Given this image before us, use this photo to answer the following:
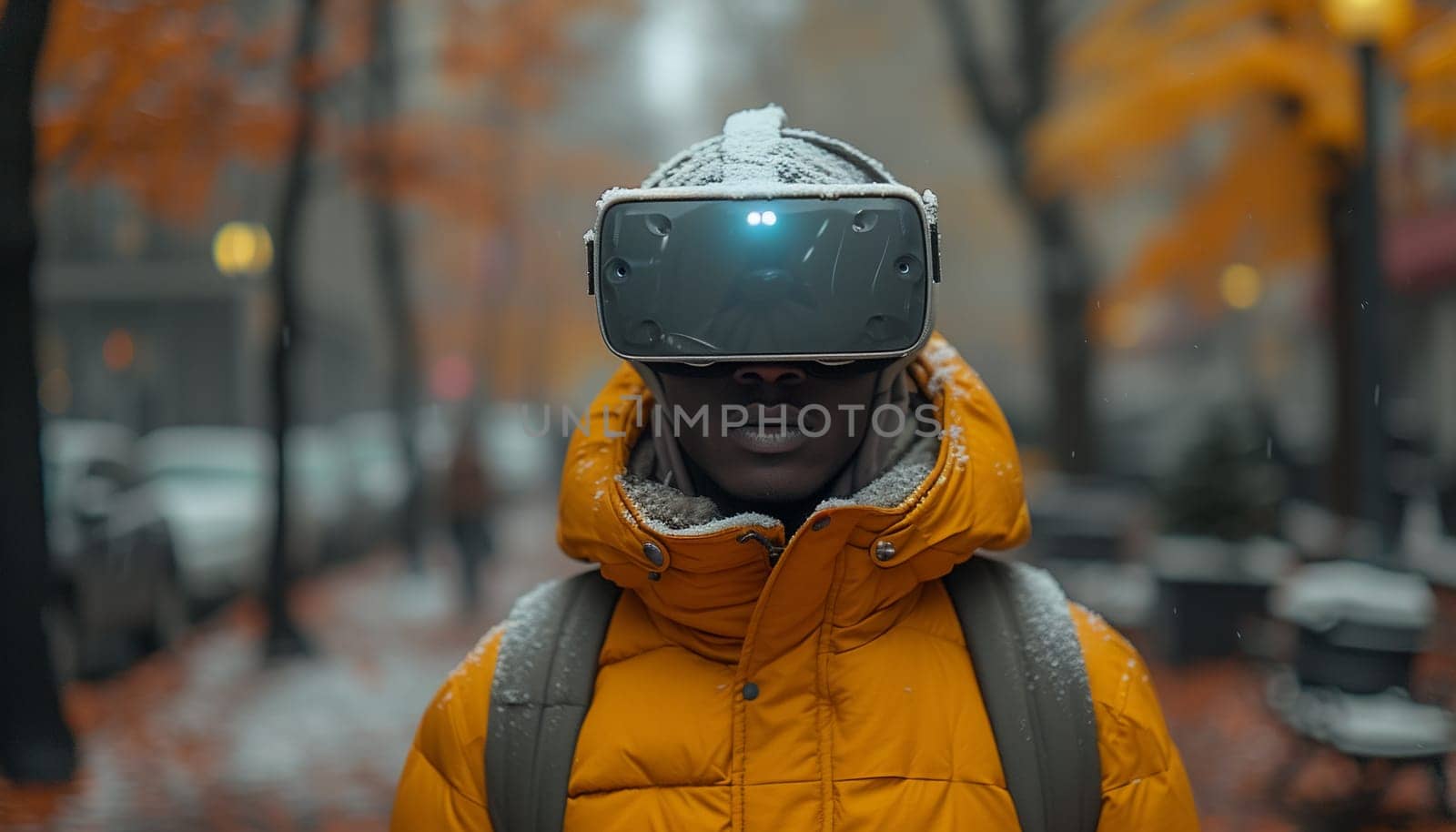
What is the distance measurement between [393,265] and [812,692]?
12.9m

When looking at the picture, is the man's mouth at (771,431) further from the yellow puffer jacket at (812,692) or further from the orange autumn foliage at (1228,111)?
the orange autumn foliage at (1228,111)

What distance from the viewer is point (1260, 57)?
→ 8414 mm

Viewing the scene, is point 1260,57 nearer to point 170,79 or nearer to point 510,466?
point 170,79

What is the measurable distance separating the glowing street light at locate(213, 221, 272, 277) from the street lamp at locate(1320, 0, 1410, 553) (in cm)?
880

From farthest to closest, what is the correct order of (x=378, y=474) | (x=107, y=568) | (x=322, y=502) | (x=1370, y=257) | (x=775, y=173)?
(x=378, y=474) → (x=322, y=502) → (x=107, y=568) → (x=1370, y=257) → (x=775, y=173)

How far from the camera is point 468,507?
40.3 ft

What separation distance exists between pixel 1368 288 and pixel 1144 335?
137ft

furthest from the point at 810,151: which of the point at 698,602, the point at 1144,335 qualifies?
the point at 1144,335

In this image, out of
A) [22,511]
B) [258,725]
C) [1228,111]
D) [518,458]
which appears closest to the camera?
[22,511]

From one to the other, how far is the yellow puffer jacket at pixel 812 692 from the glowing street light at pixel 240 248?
10.7m

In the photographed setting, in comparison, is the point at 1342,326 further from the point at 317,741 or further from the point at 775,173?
the point at 775,173

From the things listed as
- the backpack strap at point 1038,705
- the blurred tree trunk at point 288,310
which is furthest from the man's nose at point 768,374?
the blurred tree trunk at point 288,310

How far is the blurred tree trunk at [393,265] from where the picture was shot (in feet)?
36.3

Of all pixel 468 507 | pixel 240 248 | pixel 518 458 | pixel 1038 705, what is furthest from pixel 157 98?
pixel 518 458
